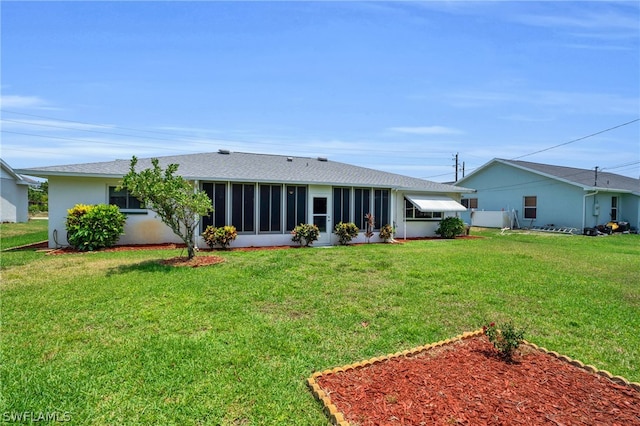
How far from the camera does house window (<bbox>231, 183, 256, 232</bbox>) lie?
14641 mm

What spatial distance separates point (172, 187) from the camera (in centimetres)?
1002

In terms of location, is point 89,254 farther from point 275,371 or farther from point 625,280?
point 625,280

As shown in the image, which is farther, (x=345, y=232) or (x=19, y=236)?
(x=19, y=236)

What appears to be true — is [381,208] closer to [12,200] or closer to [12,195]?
[12,200]

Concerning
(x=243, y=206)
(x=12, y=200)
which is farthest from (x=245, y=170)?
(x=12, y=200)

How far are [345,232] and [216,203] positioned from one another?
20.5 ft

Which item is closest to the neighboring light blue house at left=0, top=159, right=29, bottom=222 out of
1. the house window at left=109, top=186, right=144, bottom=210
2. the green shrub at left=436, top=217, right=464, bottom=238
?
the house window at left=109, top=186, right=144, bottom=210

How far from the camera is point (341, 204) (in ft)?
55.0

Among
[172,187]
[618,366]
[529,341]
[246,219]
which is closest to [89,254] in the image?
[172,187]

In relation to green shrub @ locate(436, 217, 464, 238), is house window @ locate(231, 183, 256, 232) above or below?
above

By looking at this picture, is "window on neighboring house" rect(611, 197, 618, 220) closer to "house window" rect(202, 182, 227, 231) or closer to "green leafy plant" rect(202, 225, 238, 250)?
"green leafy plant" rect(202, 225, 238, 250)

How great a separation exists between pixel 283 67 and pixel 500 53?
9.43 metres

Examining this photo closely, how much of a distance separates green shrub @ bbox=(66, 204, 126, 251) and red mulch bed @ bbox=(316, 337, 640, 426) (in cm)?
1281

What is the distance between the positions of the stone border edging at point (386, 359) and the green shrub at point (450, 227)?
1509cm
